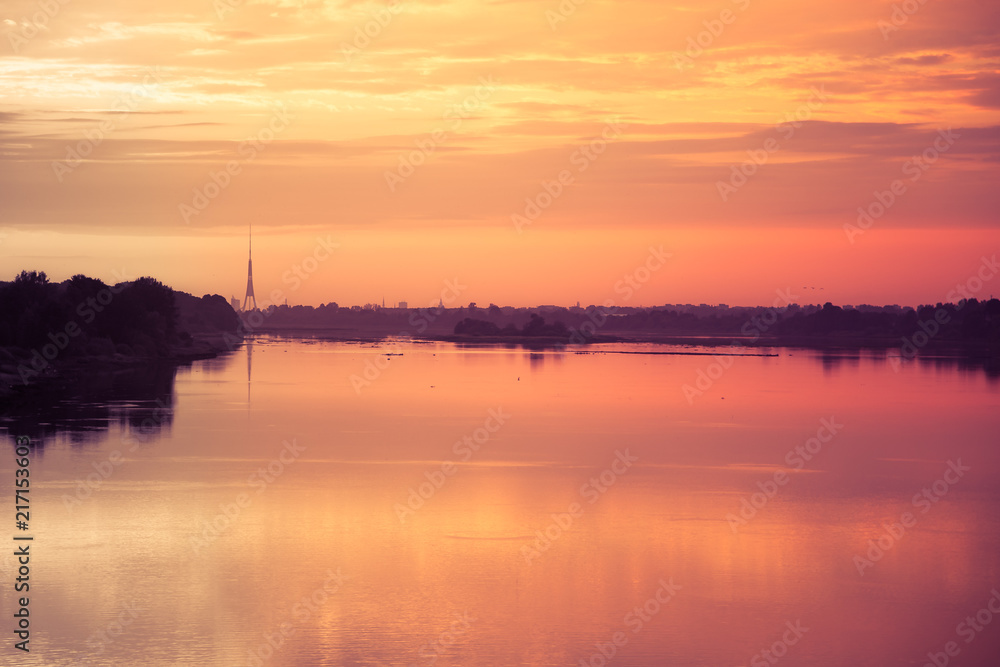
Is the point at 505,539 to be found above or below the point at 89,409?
below

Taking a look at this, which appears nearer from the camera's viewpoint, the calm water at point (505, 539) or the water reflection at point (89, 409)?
the calm water at point (505, 539)

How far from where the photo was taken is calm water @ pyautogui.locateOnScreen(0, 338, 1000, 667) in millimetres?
11891

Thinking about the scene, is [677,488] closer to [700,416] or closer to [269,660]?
[269,660]

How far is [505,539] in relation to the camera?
54.2 ft

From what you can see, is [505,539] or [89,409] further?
[89,409]

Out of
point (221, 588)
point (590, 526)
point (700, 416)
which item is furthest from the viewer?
point (700, 416)

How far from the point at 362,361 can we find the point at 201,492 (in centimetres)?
5243

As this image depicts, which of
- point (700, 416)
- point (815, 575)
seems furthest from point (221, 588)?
point (700, 416)

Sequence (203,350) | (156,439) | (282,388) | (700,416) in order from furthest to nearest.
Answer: (203,350) → (282,388) → (700,416) → (156,439)

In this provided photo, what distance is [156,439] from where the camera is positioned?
28.0 meters

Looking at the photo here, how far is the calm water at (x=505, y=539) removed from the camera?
468 inches

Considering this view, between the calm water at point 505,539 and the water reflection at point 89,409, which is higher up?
the water reflection at point 89,409

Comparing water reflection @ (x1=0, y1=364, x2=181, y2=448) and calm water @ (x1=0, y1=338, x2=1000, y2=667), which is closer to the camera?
calm water @ (x1=0, y1=338, x2=1000, y2=667)

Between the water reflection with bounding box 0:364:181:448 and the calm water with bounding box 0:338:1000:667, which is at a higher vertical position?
the water reflection with bounding box 0:364:181:448
